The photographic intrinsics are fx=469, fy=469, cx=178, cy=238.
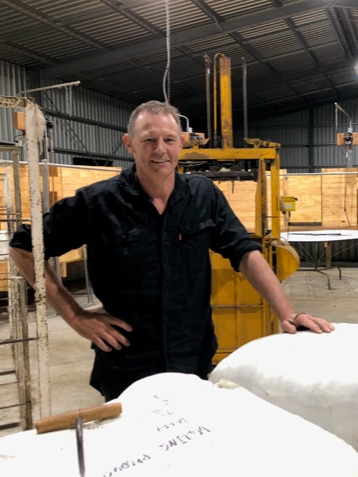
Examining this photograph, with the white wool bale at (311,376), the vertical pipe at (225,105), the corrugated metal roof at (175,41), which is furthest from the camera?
→ the corrugated metal roof at (175,41)

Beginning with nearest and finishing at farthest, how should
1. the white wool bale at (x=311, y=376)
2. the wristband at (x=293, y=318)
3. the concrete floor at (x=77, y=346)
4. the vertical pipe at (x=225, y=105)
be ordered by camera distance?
1. the white wool bale at (x=311, y=376)
2. the wristband at (x=293, y=318)
3. the concrete floor at (x=77, y=346)
4. the vertical pipe at (x=225, y=105)

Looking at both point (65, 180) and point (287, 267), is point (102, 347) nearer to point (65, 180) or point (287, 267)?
point (287, 267)

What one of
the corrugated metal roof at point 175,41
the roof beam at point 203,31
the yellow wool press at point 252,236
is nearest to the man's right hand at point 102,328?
the yellow wool press at point 252,236

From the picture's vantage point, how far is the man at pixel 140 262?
1673 mm

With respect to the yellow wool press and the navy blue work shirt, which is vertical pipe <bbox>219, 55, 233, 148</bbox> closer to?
the yellow wool press

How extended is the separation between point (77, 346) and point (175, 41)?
21.2ft

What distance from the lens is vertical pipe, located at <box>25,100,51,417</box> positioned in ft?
4.35

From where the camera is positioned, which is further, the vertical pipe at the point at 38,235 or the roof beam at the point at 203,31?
the roof beam at the point at 203,31

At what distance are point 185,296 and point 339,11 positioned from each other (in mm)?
10345

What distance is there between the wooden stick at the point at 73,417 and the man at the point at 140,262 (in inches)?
27.0

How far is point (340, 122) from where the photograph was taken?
671 inches

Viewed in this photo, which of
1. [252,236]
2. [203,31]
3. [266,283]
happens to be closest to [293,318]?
[266,283]

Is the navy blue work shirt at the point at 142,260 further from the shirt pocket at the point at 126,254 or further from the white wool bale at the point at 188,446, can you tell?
the white wool bale at the point at 188,446

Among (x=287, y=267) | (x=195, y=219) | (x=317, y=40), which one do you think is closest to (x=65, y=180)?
(x=287, y=267)
